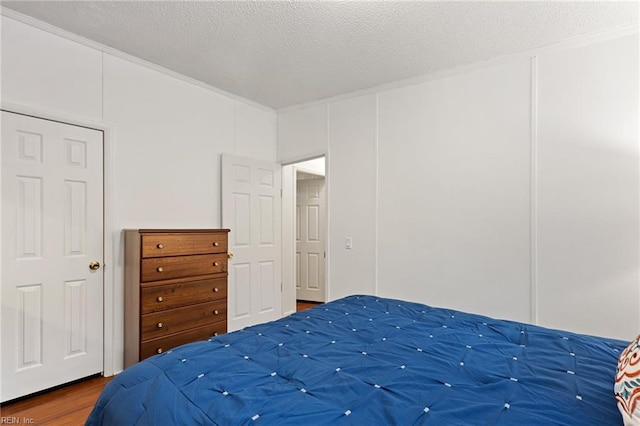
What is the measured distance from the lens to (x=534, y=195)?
2.95 metres

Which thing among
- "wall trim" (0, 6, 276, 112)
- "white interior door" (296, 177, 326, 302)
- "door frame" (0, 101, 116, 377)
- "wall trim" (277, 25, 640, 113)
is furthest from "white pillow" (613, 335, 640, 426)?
"white interior door" (296, 177, 326, 302)

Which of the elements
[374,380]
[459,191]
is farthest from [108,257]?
[459,191]

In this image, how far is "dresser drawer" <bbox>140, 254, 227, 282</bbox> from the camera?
2918 millimetres

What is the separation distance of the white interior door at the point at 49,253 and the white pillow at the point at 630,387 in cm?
331

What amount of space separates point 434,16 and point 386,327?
2140 mm

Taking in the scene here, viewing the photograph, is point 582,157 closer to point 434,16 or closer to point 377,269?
point 434,16

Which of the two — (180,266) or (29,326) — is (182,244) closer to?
(180,266)

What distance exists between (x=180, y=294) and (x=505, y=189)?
295 centimetres

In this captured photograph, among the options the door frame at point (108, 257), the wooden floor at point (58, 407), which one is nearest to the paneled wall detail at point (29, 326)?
the wooden floor at point (58, 407)

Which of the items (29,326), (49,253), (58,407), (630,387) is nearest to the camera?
(630,387)

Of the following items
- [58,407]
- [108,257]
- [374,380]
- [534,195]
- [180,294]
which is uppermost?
[534,195]

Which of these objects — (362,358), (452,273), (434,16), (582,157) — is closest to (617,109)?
(582,157)

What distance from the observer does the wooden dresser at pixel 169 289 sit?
289 centimetres

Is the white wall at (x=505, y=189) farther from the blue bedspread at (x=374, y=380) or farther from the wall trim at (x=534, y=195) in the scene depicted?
the blue bedspread at (x=374, y=380)
